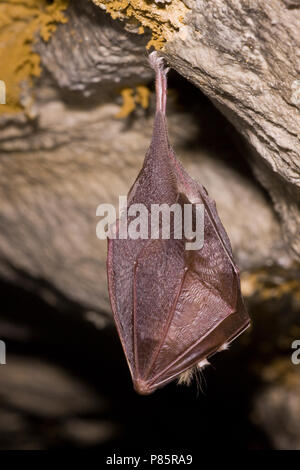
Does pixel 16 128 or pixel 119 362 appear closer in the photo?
pixel 16 128

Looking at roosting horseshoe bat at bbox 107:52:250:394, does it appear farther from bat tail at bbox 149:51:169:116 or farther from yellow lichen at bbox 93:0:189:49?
yellow lichen at bbox 93:0:189:49

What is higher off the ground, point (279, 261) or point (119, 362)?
point (279, 261)

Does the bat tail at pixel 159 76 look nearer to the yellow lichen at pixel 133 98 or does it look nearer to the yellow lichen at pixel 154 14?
the yellow lichen at pixel 154 14

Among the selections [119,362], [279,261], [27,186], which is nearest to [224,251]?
[279,261]

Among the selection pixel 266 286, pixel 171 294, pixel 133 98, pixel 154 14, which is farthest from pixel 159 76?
pixel 266 286

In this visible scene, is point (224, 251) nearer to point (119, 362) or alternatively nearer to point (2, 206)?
point (2, 206)

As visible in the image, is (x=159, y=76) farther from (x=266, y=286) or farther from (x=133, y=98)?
(x=266, y=286)
